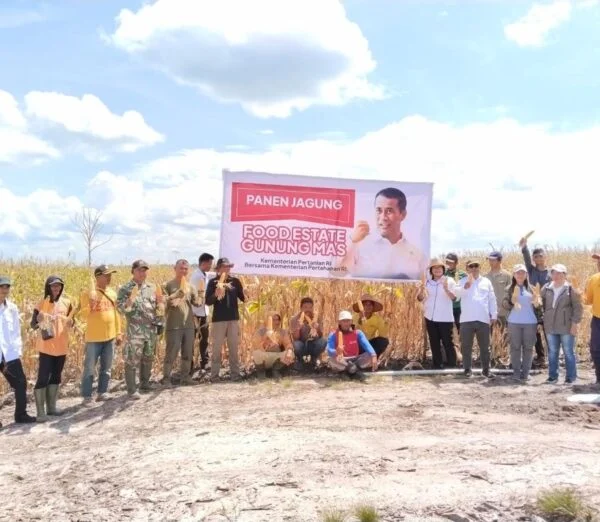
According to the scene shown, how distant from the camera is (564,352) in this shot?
29.3 ft

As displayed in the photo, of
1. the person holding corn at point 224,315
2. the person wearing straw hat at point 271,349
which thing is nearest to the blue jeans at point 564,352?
the person wearing straw hat at point 271,349

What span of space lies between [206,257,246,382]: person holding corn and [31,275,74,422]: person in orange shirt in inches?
81.0

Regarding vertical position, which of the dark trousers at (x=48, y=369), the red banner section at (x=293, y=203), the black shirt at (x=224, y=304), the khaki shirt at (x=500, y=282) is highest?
the red banner section at (x=293, y=203)

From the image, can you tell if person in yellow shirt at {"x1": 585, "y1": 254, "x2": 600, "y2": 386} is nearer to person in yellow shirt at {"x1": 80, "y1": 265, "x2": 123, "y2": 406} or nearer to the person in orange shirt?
person in yellow shirt at {"x1": 80, "y1": 265, "x2": 123, "y2": 406}

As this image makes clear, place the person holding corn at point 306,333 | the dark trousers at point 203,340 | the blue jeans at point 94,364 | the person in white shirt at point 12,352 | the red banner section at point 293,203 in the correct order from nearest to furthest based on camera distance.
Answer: the person in white shirt at point 12,352 < the blue jeans at point 94,364 < the person holding corn at point 306,333 < the dark trousers at point 203,340 < the red banner section at point 293,203

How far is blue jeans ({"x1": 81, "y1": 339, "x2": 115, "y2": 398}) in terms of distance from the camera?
8.13 m

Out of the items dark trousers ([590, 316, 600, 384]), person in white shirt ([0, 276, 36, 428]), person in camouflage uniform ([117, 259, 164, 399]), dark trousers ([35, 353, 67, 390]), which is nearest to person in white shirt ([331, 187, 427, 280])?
dark trousers ([590, 316, 600, 384])

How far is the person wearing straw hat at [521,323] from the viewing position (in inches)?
355

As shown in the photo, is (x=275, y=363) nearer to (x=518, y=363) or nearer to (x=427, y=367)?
Answer: (x=427, y=367)

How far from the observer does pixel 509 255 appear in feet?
76.2

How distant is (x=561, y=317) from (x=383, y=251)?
2.81 m

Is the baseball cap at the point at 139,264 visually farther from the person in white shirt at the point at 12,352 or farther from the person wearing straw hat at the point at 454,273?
the person wearing straw hat at the point at 454,273

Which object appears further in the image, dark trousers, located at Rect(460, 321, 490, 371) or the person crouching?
dark trousers, located at Rect(460, 321, 490, 371)

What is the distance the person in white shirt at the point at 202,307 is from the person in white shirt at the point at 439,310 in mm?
3360
